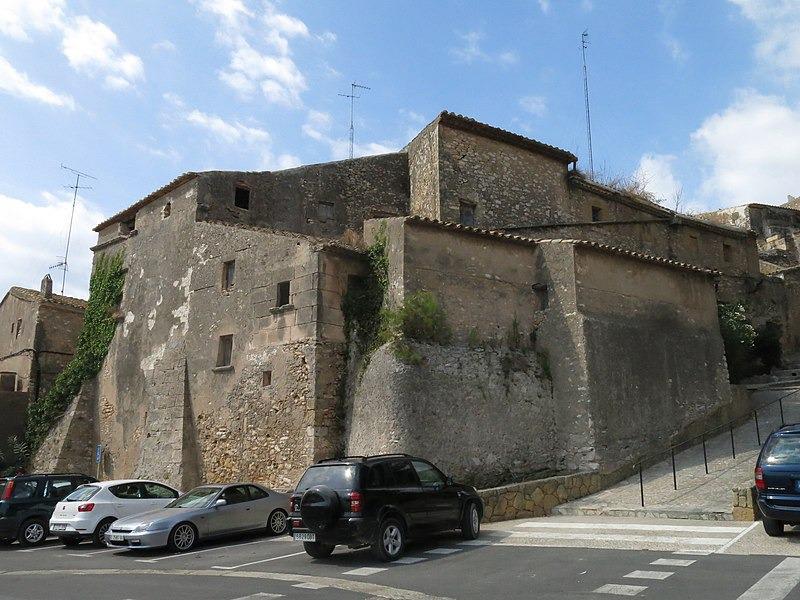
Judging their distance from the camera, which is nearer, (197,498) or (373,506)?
(373,506)

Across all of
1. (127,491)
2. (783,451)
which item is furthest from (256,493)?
(783,451)

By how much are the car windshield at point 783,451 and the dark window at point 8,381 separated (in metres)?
28.4

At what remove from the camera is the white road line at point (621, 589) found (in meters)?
7.50

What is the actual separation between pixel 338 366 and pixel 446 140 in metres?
9.48

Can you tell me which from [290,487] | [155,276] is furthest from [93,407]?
[290,487]

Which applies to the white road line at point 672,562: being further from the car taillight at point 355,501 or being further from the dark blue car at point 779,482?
the car taillight at point 355,501

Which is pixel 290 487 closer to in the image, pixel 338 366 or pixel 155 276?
pixel 338 366

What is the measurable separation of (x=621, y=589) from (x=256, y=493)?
888 centimetres

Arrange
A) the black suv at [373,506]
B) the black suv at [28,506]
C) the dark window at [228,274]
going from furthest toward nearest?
the dark window at [228,274] → the black suv at [28,506] → the black suv at [373,506]

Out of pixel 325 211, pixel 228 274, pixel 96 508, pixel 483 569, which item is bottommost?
pixel 483 569

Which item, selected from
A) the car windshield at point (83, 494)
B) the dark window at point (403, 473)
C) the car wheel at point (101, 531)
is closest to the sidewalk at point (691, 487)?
the dark window at point (403, 473)

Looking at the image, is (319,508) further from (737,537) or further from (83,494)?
(83,494)

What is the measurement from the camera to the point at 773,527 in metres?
10.0

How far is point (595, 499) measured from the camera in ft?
49.8
